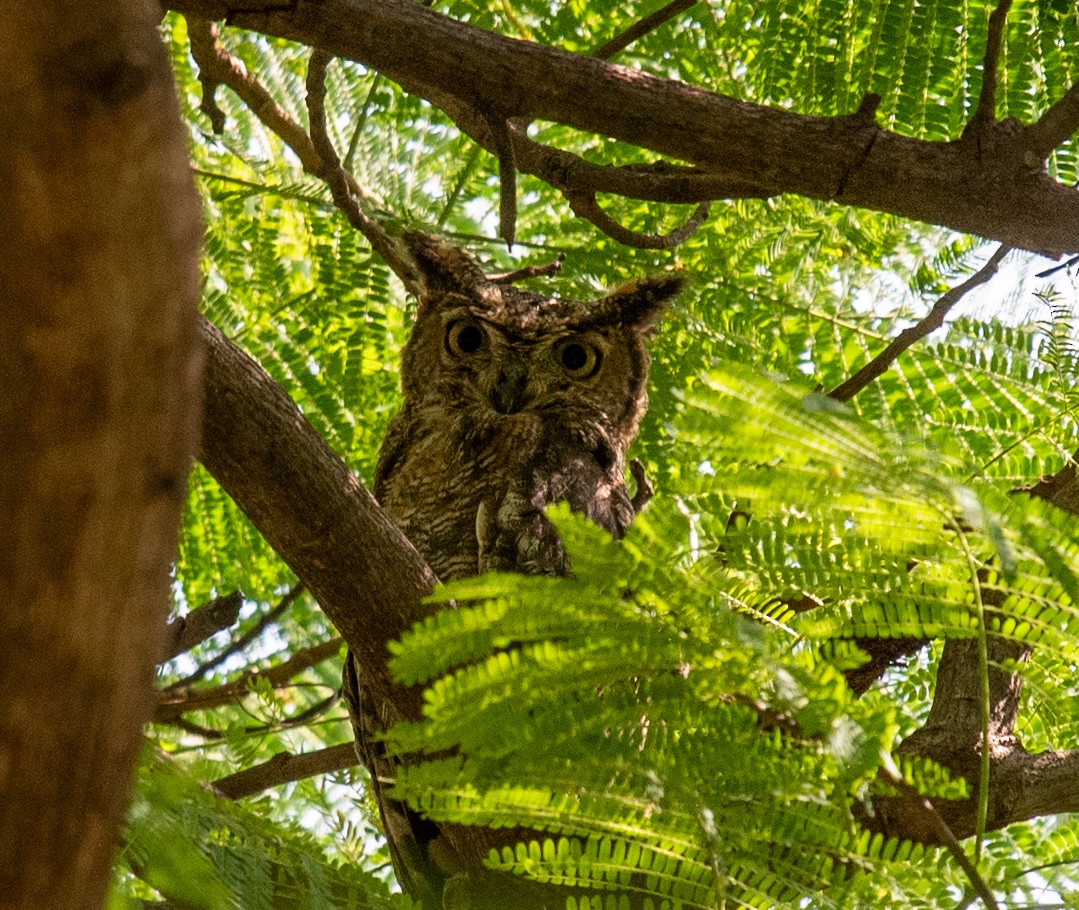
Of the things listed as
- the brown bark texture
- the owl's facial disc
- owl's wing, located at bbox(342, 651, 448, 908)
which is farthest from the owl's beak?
the brown bark texture

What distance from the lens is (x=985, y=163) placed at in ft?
7.47

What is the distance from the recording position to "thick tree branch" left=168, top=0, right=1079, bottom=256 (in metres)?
2.29

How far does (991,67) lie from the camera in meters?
2.22

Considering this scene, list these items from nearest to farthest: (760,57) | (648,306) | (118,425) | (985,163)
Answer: (118,425), (985,163), (760,57), (648,306)

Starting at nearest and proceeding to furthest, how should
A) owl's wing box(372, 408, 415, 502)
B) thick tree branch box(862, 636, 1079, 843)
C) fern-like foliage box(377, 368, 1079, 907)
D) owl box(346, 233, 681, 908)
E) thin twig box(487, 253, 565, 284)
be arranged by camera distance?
fern-like foliage box(377, 368, 1079, 907) < thick tree branch box(862, 636, 1079, 843) < thin twig box(487, 253, 565, 284) < owl box(346, 233, 681, 908) < owl's wing box(372, 408, 415, 502)

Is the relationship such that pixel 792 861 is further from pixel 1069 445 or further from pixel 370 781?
pixel 370 781

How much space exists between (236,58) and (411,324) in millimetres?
830

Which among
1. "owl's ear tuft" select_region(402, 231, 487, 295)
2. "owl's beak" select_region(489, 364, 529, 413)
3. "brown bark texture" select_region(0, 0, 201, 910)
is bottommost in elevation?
"brown bark texture" select_region(0, 0, 201, 910)

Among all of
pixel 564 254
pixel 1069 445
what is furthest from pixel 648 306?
pixel 1069 445

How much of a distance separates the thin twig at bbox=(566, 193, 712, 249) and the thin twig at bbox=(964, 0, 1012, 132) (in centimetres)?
82

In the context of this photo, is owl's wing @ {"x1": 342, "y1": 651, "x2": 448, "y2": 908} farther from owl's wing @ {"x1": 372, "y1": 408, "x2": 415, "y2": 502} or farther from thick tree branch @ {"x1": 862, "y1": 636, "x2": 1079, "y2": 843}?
thick tree branch @ {"x1": 862, "y1": 636, "x2": 1079, "y2": 843}

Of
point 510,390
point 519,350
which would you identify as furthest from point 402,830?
point 519,350

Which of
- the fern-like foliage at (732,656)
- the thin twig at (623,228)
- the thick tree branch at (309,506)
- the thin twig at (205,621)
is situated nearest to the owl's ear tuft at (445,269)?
the thin twig at (623,228)

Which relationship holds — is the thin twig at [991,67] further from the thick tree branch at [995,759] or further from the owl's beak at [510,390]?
the owl's beak at [510,390]
